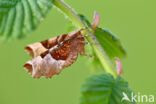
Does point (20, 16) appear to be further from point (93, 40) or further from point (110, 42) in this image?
point (110, 42)

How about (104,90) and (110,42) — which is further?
(110,42)

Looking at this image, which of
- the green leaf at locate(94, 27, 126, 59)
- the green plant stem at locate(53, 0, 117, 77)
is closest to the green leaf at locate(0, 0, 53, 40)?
the green plant stem at locate(53, 0, 117, 77)

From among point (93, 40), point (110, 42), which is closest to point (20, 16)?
point (93, 40)

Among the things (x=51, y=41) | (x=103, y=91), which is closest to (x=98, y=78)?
(x=103, y=91)

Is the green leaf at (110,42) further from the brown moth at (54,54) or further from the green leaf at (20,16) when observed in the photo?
the green leaf at (20,16)

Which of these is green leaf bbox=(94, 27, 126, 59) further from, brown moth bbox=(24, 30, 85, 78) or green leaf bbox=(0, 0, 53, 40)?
green leaf bbox=(0, 0, 53, 40)
